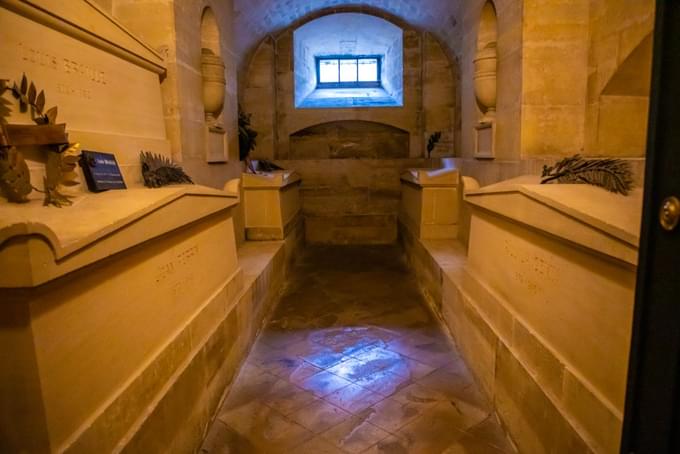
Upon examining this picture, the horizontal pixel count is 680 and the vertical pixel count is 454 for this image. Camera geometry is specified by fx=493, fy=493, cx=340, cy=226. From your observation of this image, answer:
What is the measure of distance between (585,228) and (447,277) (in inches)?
75.1

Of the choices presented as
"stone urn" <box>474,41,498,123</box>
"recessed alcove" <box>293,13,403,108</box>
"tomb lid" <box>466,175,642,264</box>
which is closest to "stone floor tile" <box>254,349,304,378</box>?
"tomb lid" <box>466,175,642,264</box>

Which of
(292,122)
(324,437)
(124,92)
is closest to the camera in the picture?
(324,437)

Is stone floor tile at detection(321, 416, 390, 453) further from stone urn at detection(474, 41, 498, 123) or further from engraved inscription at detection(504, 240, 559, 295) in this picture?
stone urn at detection(474, 41, 498, 123)

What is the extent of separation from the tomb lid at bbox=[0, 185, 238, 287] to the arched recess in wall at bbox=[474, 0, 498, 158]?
2.78 metres

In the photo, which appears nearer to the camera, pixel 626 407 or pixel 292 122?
pixel 626 407

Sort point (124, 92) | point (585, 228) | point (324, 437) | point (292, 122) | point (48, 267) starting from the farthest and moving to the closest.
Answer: point (292, 122) → point (124, 92) → point (324, 437) → point (585, 228) → point (48, 267)

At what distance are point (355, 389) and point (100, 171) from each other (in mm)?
1676

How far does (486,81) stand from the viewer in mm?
4184

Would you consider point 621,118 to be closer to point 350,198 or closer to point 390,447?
point 390,447

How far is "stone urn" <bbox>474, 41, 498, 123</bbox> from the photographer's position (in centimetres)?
416

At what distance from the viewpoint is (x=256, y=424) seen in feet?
7.46

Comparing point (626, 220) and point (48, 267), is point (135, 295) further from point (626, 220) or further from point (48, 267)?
point (626, 220)

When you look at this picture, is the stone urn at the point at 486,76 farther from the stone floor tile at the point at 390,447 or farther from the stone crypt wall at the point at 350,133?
the stone floor tile at the point at 390,447

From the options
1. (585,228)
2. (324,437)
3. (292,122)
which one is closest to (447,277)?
(324,437)
